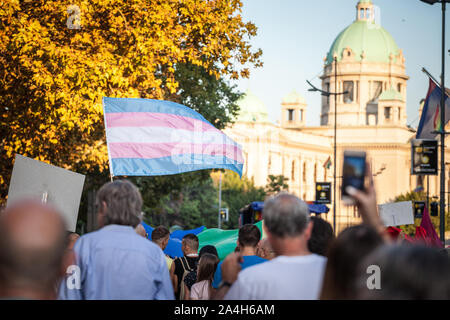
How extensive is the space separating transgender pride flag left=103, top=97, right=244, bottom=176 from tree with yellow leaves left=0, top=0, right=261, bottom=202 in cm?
394

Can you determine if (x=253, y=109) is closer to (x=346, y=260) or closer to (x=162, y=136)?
(x=162, y=136)

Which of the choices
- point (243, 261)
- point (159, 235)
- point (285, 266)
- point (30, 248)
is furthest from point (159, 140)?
point (30, 248)

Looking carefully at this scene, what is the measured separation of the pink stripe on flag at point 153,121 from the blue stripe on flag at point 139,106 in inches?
1.9

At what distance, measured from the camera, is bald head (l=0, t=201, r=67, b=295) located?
3080 millimetres

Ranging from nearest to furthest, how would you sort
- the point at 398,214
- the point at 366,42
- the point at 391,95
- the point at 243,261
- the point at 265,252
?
the point at 243,261 < the point at 265,252 < the point at 398,214 < the point at 391,95 < the point at 366,42

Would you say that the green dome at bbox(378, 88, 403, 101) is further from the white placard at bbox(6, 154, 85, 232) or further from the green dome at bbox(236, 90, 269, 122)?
the white placard at bbox(6, 154, 85, 232)

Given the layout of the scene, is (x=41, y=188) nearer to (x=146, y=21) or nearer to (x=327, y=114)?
(x=146, y=21)

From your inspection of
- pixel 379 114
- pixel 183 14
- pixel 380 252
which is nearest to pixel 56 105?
pixel 183 14

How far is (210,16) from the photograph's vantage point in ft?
51.6

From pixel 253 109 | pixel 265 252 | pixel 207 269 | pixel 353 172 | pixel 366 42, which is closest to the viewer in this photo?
pixel 353 172

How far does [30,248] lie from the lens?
10.1ft

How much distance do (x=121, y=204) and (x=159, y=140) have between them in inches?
200

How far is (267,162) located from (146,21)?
86.7m

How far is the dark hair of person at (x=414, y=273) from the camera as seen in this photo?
2.64m
